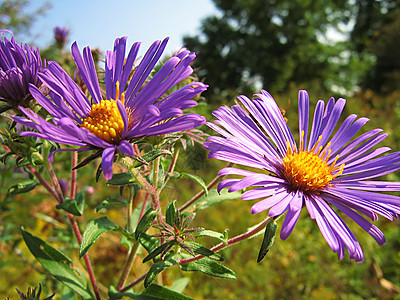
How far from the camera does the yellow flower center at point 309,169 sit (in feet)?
2.88

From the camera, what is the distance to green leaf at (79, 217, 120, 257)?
0.78m

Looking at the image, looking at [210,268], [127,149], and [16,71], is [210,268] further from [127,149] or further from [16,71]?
[16,71]

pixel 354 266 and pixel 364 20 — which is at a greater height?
pixel 364 20

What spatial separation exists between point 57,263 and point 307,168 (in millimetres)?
752

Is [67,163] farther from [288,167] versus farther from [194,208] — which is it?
[288,167]

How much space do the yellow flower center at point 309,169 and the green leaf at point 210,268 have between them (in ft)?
0.90

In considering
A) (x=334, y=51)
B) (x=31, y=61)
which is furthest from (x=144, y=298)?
(x=334, y=51)

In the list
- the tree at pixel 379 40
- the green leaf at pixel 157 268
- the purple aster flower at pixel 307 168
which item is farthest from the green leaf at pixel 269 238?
the tree at pixel 379 40

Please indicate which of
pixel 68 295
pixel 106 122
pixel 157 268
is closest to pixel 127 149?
pixel 106 122

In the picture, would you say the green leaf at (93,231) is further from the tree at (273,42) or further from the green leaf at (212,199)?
the tree at (273,42)

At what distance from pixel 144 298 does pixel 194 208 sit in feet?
0.94

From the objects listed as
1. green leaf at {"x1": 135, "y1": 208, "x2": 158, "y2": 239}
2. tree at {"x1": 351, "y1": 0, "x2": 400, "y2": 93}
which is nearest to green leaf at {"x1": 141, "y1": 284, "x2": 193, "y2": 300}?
green leaf at {"x1": 135, "y1": 208, "x2": 158, "y2": 239}

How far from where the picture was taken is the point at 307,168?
899 mm

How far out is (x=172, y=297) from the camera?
2.79 ft
